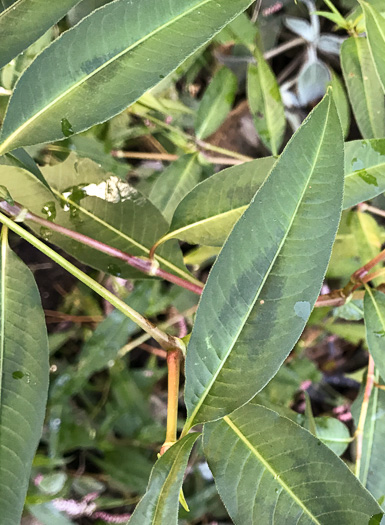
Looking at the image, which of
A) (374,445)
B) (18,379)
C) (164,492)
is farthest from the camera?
(374,445)

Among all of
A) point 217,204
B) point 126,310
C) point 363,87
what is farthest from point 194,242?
point 363,87

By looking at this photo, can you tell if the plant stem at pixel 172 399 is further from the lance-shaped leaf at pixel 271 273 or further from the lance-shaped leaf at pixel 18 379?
the lance-shaped leaf at pixel 18 379

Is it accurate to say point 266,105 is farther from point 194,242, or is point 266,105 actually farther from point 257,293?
point 257,293

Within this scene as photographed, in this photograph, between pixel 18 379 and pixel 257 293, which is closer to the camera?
pixel 257 293

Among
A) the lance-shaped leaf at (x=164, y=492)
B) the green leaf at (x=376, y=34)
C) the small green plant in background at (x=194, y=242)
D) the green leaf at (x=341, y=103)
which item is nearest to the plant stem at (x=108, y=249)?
the small green plant in background at (x=194, y=242)

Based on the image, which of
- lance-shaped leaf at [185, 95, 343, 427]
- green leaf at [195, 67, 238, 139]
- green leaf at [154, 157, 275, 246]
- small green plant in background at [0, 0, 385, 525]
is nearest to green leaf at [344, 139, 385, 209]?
small green plant in background at [0, 0, 385, 525]

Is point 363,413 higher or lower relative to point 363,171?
lower

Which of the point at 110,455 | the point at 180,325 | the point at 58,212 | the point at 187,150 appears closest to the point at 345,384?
the point at 180,325
